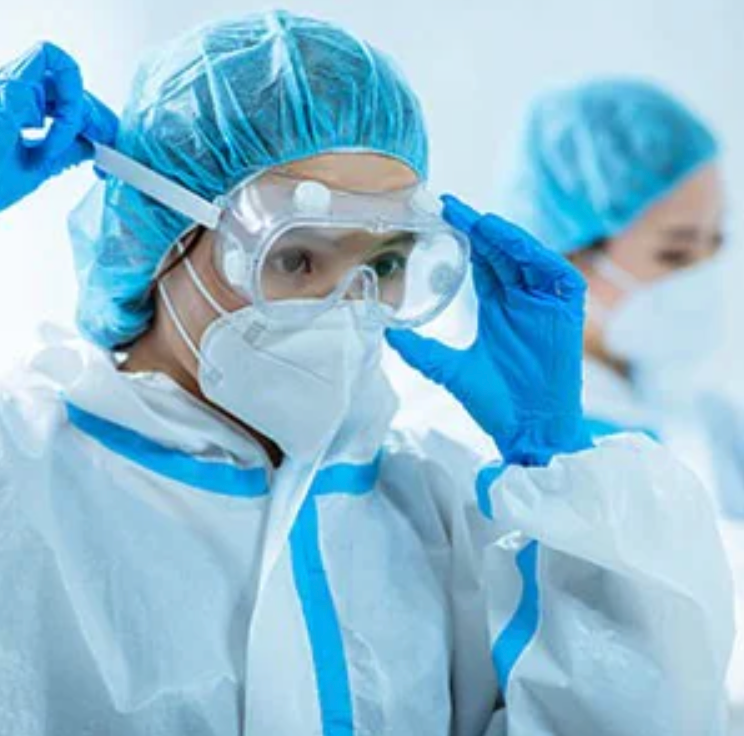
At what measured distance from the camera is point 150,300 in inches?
59.4

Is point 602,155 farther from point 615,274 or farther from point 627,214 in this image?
point 615,274

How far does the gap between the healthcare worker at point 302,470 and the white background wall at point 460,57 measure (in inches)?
17.4

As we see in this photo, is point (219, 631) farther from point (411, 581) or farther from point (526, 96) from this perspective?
point (526, 96)

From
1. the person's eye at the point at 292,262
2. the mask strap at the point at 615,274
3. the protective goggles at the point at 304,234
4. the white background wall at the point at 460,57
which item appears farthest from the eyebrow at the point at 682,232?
the person's eye at the point at 292,262

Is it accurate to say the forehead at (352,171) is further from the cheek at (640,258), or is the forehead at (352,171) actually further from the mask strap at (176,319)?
the cheek at (640,258)

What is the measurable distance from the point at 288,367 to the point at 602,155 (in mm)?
1343

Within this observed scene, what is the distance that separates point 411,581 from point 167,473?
1.01 ft

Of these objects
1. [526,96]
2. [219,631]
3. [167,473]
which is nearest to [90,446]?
[167,473]

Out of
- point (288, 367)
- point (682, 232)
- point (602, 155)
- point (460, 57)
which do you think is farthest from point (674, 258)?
point (288, 367)

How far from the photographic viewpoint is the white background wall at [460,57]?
1.94 metres

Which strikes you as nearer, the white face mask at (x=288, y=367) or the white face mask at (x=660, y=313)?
the white face mask at (x=288, y=367)

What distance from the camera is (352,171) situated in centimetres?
139

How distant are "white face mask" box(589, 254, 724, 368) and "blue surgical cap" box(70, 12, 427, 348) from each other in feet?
4.00

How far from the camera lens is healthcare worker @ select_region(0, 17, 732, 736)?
1343mm
